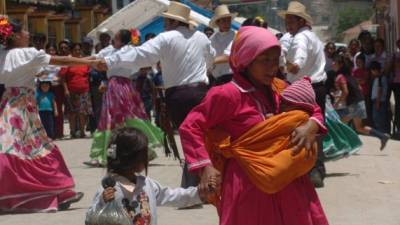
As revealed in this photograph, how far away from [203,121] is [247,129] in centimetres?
22

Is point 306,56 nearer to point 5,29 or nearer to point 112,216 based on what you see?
point 5,29

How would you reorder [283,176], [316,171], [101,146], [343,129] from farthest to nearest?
[101,146] → [343,129] → [316,171] → [283,176]

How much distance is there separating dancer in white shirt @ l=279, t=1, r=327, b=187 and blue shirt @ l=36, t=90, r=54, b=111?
7.95 meters

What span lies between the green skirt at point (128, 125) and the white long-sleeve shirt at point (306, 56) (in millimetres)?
2934

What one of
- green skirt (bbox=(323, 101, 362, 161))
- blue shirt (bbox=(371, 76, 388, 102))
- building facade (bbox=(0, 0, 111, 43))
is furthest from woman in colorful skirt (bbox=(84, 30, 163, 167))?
building facade (bbox=(0, 0, 111, 43))

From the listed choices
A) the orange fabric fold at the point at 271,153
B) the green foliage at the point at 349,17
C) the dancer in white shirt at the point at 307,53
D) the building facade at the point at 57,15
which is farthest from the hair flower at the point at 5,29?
the green foliage at the point at 349,17

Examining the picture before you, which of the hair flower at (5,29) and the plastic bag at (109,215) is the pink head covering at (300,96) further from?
the hair flower at (5,29)

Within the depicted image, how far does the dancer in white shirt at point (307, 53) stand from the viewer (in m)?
10.2

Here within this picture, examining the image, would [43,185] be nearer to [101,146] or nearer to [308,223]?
[101,146]

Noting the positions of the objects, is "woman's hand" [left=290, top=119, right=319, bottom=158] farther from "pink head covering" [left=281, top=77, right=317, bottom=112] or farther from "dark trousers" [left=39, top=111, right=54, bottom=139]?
"dark trousers" [left=39, top=111, right=54, bottom=139]

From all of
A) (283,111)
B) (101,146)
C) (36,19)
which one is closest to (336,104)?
(101,146)

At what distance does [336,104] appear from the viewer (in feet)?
44.5

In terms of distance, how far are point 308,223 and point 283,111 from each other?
601 mm

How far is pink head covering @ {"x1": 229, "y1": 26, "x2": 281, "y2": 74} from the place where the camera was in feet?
17.2
